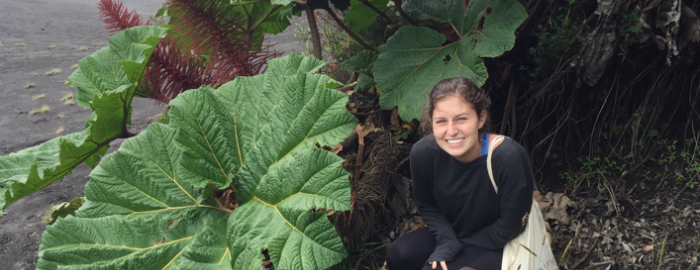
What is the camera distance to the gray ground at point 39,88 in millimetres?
2766

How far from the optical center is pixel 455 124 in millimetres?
1405

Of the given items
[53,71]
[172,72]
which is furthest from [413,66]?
[53,71]

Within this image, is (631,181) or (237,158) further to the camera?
(631,181)

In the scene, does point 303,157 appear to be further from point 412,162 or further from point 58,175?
point 58,175

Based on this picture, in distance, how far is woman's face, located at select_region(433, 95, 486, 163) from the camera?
1.39m

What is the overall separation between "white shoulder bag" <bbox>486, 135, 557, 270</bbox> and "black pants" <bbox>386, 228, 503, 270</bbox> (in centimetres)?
5

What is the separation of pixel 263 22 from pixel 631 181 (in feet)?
6.61

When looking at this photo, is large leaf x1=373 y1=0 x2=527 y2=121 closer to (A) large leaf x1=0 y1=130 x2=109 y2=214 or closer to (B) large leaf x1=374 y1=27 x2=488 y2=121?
(B) large leaf x1=374 y1=27 x2=488 y2=121

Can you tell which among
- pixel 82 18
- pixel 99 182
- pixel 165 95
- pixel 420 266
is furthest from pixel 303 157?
pixel 82 18

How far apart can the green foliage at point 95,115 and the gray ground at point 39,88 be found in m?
0.71

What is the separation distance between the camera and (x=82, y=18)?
20.4 feet

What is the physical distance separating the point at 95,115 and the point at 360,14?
4.42ft

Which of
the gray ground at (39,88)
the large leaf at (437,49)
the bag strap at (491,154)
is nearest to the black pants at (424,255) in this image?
the bag strap at (491,154)

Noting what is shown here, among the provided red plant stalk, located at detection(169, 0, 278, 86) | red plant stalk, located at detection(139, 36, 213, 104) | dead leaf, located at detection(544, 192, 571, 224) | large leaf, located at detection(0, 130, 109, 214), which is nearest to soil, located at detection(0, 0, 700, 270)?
dead leaf, located at detection(544, 192, 571, 224)
